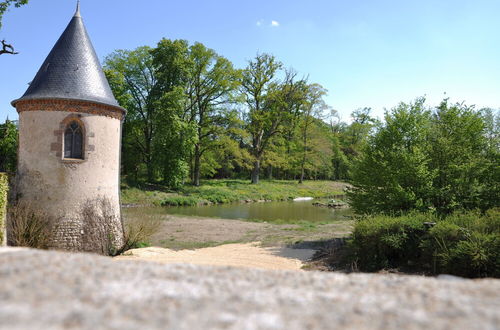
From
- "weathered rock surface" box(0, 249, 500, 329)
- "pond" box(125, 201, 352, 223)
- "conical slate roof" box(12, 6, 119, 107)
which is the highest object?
"conical slate roof" box(12, 6, 119, 107)

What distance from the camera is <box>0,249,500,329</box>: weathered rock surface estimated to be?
275 cm

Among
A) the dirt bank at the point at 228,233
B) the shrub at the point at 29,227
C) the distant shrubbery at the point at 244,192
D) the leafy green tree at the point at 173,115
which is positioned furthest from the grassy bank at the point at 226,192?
the shrub at the point at 29,227

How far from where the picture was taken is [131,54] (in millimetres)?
36031

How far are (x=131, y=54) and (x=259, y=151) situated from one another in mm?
16460

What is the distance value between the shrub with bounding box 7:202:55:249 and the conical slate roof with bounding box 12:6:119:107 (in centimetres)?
340

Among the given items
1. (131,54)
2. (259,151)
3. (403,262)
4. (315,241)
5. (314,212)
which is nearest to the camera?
(403,262)

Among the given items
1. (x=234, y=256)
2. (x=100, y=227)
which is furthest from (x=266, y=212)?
(x=100, y=227)

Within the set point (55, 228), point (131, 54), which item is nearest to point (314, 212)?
point (55, 228)

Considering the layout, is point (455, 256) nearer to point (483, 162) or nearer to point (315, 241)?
point (483, 162)

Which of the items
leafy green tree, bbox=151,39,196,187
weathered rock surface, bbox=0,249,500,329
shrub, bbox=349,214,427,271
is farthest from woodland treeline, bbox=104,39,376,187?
weathered rock surface, bbox=0,249,500,329

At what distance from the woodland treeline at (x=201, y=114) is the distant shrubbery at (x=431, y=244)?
58.0ft

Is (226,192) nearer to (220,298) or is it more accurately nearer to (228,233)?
(228,233)

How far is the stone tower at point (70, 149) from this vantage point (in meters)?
11.4

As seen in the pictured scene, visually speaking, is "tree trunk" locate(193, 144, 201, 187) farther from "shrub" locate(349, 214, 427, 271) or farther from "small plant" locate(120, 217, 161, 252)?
"shrub" locate(349, 214, 427, 271)
